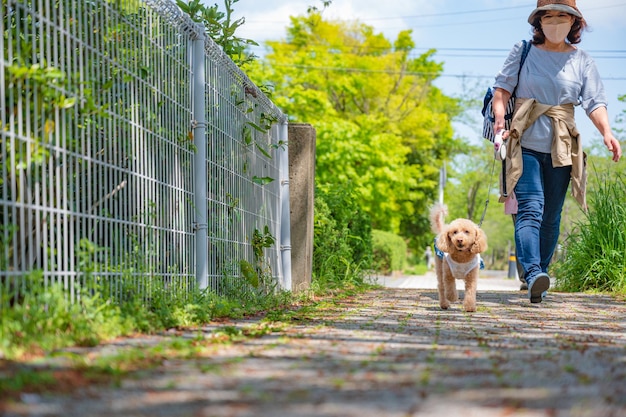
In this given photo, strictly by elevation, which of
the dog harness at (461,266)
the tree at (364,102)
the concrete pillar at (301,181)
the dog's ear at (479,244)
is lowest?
the dog harness at (461,266)

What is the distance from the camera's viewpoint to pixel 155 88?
15.4ft

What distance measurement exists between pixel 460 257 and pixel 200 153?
2453mm

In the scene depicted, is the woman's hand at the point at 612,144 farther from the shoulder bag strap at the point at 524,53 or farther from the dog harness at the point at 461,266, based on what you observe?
the dog harness at the point at 461,266

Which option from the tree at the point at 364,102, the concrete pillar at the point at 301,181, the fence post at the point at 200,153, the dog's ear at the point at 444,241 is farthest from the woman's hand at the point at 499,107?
the tree at the point at 364,102

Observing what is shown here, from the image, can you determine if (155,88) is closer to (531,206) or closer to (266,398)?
(266,398)

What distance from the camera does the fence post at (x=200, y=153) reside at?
5.26m

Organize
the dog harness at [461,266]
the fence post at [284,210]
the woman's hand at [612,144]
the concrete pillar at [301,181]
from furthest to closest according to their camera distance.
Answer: the concrete pillar at [301,181]
the fence post at [284,210]
the woman's hand at [612,144]
the dog harness at [461,266]

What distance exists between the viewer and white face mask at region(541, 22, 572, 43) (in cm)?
698

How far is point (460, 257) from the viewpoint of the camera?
6.64 metres

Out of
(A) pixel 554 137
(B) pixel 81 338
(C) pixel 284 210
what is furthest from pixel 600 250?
(B) pixel 81 338

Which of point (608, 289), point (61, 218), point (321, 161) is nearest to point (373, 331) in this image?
point (61, 218)

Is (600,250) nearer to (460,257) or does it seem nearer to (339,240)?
(339,240)

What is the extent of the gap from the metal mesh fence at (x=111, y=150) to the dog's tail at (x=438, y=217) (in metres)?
1.92

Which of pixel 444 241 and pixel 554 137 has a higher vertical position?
pixel 554 137
